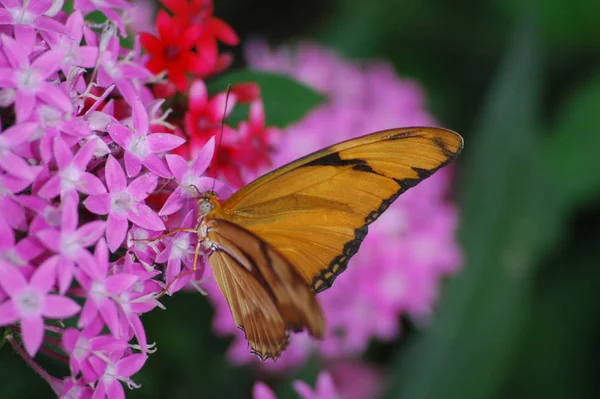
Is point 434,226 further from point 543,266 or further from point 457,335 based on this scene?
point 543,266

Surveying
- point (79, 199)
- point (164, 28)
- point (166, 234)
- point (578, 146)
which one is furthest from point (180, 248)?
point (578, 146)

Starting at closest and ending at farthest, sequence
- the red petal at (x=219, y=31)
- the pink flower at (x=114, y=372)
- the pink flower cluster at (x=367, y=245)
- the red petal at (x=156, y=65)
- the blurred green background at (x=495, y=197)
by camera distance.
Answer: the pink flower at (x=114, y=372) → the red petal at (x=156, y=65) → the red petal at (x=219, y=31) → the pink flower cluster at (x=367, y=245) → the blurred green background at (x=495, y=197)

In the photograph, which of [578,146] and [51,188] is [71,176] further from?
[578,146]

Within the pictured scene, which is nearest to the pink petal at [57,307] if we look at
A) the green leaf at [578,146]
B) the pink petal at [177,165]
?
the pink petal at [177,165]

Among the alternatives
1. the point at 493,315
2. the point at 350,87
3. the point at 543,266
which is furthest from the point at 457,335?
the point at 350,87

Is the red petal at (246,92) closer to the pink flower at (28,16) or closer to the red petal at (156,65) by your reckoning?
the red petal at (156,65)
